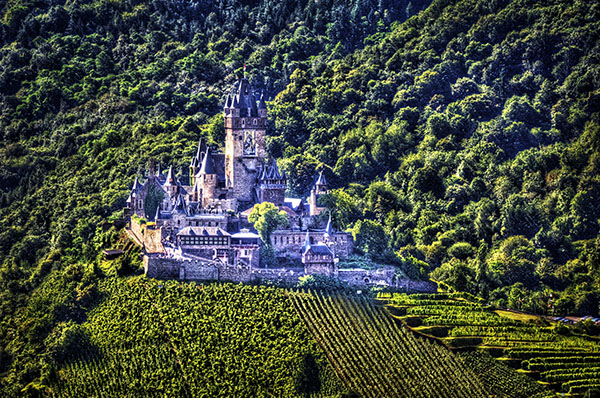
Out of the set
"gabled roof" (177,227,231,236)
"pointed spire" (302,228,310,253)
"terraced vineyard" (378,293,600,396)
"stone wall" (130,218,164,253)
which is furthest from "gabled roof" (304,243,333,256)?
"stone wall" (130,218,164,253)

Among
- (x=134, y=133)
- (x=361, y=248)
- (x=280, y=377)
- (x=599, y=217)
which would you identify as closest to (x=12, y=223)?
(x=134, y=133)

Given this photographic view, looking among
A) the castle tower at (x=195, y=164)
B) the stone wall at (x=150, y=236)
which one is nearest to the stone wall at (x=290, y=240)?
the stone wall at (x=150, y=236)

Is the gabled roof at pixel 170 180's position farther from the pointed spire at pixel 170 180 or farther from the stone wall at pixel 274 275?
the stone wall at pixel 274 275

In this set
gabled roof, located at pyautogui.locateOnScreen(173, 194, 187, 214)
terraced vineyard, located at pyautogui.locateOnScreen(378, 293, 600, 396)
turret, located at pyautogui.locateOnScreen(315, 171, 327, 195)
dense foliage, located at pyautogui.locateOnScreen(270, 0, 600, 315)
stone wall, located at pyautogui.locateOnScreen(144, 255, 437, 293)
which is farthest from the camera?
dense foliage, located at pyautogui.locateOnScreen(270, 0, 600, 315)

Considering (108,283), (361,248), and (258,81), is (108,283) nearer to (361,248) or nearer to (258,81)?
(361,248)

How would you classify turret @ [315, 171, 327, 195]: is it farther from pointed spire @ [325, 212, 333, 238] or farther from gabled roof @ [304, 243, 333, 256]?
gabled roof @ [304, 243, 333, 256]

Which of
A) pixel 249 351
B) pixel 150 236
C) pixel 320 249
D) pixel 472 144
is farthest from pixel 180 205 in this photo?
pixel 472 144
